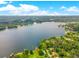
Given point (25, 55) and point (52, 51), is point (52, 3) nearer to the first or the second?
point (52, 51)

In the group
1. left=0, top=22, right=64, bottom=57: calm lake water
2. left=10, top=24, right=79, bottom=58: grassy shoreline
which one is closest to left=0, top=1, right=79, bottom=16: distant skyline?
left=0, top=22, right=64, bottom=57: calm lake water

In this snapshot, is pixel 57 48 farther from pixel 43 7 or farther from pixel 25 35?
pixel 43 7

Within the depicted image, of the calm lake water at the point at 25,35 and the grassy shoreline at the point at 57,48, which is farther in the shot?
the calm lake water at the point at 25,35

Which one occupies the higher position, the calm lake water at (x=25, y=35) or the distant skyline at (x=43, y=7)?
the distant skyline at (x=43, y=7)

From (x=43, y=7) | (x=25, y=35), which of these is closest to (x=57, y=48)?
(x=25, y=35)

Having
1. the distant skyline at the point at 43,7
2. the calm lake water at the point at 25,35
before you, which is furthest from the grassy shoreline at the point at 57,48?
the distant skyline at the point at 43,7

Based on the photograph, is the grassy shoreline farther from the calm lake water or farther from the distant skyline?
the distant skyline

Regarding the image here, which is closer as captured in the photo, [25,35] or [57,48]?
[57,48]

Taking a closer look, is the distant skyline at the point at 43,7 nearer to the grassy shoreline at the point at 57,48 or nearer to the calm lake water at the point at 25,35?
the calm lake water at the point at 25,35
